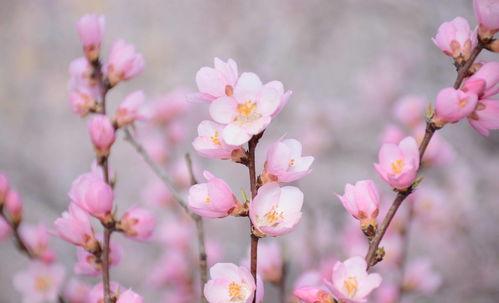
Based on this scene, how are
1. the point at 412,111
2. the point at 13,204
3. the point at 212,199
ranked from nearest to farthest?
the point at 212,199
the point at 13,204
the point at 412,111

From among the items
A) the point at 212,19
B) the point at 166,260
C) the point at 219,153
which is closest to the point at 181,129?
the point at 166,260

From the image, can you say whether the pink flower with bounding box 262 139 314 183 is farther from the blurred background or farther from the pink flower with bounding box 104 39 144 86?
the blurred background

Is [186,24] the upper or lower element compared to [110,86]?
lower

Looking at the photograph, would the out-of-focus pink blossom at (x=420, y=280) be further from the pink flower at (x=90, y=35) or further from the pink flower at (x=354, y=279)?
the pink flower at (x=90, y=35)

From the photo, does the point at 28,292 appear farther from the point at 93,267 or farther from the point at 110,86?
the point at 110,86

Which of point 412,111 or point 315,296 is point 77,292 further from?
point 412,111

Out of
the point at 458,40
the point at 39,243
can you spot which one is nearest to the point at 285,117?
the point at 39,243
